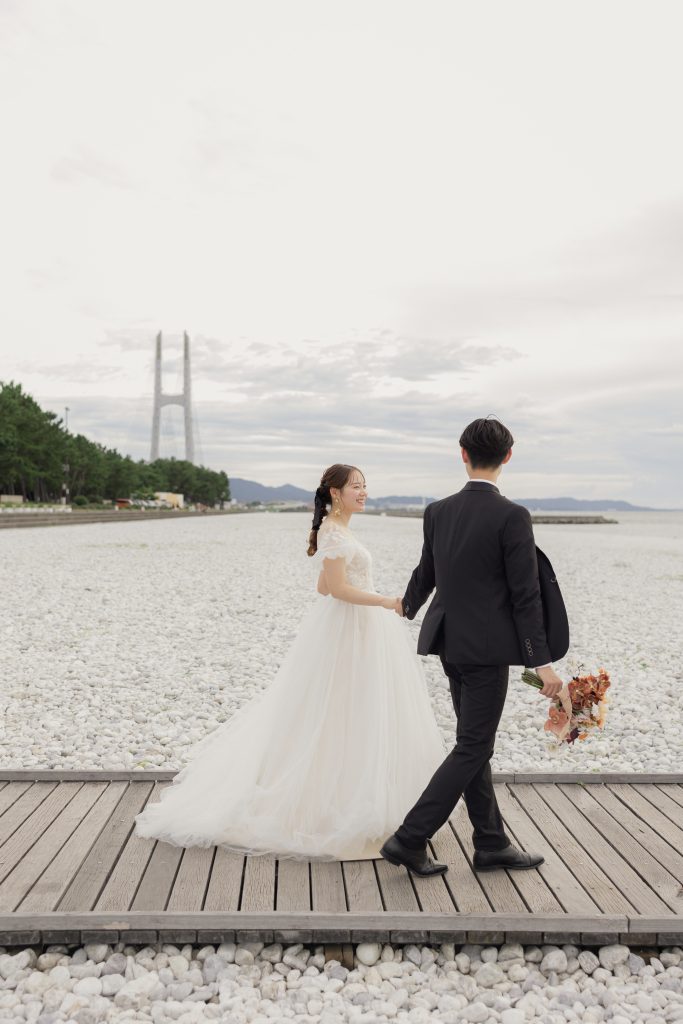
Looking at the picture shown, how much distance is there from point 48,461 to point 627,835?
73.1 metres

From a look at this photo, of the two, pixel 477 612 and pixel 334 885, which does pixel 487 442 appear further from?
pixel 334 885

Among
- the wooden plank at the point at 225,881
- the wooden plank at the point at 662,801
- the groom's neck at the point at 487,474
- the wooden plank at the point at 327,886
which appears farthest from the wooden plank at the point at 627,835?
the groom's neck at the point at 487,474

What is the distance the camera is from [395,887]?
13.3 ft

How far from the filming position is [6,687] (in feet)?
29.0

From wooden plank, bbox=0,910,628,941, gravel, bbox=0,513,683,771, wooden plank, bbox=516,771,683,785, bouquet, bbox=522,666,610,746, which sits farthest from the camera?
gravel, bbox=0,513,683,771

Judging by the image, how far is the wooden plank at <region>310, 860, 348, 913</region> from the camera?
3.84 metres

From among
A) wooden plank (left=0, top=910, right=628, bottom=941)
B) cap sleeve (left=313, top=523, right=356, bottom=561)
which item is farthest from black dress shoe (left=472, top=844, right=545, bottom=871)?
cap sleeve (left=313, top=523, right=356, bottom=561)

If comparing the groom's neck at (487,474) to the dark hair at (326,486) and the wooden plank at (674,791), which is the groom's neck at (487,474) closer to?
the dark hair at (326,486)

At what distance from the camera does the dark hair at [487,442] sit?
3.83 metres

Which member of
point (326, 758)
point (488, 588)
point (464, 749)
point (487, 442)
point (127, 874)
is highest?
point (487, 442)

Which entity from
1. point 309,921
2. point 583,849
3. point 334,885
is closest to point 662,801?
point 583,849

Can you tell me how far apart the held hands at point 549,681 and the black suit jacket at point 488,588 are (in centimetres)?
7

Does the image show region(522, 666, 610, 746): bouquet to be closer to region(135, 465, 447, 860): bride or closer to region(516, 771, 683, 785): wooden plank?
region(135, 465, 447, 860): bride

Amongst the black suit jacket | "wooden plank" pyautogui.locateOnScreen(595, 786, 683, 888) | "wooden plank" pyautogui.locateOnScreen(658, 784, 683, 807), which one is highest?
the black suit jacket
